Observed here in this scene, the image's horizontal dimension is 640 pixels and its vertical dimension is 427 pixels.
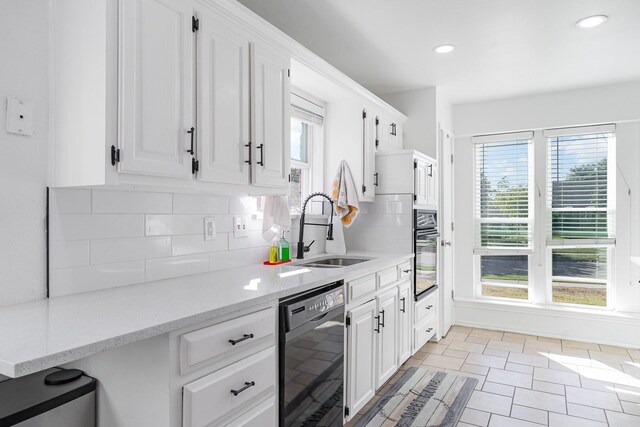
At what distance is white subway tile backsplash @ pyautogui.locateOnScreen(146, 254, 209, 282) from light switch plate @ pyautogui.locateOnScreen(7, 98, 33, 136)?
0.71 m

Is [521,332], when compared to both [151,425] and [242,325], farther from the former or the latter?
[151,425]

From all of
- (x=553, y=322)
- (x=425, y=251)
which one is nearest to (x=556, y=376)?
(x=553, y=322)

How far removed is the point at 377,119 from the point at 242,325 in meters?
2.56

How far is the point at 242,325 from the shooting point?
4.86ft

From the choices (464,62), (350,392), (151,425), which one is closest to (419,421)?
(350,392)

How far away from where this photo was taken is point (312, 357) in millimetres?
1923

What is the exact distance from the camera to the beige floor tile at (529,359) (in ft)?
11.4

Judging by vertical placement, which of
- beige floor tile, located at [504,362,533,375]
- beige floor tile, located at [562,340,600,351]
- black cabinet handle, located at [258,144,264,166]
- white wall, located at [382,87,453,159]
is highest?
white wall, located at [382,87,453,159]

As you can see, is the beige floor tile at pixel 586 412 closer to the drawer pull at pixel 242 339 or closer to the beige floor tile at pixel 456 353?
the beige floor tile at pixel 456 353

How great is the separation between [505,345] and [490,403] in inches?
55.3

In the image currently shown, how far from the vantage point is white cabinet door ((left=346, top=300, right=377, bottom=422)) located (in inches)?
93.0

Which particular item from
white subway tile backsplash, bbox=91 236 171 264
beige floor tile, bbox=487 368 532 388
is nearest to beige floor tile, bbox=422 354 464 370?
beige floor tile, bbox=487 368 532 388

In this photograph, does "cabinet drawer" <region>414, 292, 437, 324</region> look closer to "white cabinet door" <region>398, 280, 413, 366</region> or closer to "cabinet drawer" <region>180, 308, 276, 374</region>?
"white cabinet door" <region>398, 280, 413, 366</region>

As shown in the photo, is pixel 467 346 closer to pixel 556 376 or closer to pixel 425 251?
pixel 556 376
